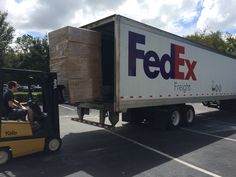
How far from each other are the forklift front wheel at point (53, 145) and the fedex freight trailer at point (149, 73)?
65.2 inches

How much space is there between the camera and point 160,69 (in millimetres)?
10719

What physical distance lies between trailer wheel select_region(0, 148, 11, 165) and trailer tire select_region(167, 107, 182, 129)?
6.44m

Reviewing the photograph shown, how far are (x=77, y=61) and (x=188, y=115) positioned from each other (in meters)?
6.94

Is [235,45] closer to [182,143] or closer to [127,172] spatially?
[182,143]

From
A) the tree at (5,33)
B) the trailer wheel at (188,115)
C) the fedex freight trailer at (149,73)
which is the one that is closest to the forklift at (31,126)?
the fedex freight trailer at (149,73)

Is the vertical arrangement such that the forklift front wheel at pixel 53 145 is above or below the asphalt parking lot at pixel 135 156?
above

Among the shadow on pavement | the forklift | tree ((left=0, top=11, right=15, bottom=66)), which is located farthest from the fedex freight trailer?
tree ((left=0, top=11, right=15, bottom=66))

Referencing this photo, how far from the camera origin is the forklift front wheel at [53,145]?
7.79 m

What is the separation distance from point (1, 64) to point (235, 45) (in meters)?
37.0

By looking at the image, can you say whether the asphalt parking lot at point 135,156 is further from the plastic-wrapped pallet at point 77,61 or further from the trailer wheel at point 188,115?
the plastic-wrapped pallet at point 77,61

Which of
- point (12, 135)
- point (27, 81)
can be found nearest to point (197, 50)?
point (27, 81)

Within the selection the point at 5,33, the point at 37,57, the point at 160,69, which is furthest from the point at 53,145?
the point at 5,33

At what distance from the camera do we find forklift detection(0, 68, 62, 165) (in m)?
6.92

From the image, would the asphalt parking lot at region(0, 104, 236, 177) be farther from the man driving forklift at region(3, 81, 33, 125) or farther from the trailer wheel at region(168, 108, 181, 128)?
the man driving forklift at region(3, 81, 33, 125)
